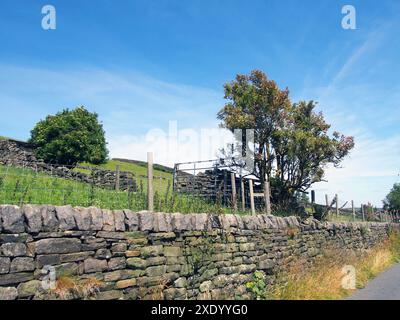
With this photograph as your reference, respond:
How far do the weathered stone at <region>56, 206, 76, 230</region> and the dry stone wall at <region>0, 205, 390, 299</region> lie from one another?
13 millimetres

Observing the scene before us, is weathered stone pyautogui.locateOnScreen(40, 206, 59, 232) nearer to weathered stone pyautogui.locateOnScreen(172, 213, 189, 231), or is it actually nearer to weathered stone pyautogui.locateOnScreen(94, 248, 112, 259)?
weathered stone pyautogui.locateOnScreen(94, 248, 112, 259)

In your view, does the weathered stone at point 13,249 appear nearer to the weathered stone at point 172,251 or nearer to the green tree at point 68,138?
the weathered stone at point 172,251

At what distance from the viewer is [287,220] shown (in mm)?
9820

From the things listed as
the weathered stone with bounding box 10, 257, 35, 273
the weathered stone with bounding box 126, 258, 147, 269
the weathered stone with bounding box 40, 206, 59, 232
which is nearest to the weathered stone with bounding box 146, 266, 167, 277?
the weathered stone with bounding box 126, 258, 147, 269

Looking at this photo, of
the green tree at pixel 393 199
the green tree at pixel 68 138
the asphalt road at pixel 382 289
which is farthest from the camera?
the green tree at pixel 393 199

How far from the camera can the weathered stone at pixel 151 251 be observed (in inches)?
221

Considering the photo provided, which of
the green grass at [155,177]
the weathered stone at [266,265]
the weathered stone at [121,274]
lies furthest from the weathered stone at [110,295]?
the weathered stone at [266,265]

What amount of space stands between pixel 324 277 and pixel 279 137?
7365 millimetres

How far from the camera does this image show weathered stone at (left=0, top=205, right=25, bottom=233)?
13.5 ft

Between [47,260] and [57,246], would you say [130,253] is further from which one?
[47,260]

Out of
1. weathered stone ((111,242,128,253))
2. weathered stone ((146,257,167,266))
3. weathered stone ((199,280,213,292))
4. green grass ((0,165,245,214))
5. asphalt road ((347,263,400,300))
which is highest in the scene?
green grass ((0,165,245,214))

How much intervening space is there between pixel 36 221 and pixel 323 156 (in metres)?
13.9

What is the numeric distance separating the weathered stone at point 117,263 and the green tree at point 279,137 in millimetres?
11017

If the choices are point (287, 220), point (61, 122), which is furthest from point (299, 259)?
point (61, 122)
